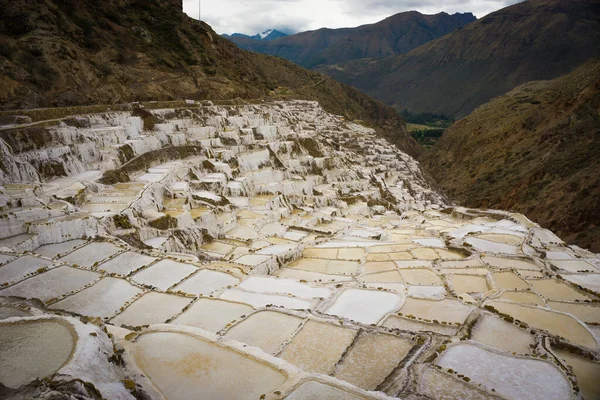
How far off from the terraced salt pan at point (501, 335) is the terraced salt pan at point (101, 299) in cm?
1341

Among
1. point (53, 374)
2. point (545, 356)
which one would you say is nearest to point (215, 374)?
point (53, 374)

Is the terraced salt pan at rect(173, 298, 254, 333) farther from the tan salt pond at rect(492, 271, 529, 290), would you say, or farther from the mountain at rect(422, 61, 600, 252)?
the mountain at rect(422, 61, 600, 252)

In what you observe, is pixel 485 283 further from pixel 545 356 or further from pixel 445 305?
pixel 545 356

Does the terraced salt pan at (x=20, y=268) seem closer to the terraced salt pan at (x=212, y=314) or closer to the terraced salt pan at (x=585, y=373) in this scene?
the terraced salt pan at (x=212, y=314)

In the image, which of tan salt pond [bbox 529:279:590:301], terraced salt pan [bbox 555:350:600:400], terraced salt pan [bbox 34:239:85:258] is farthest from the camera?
tan salt pond [bbox 529:279:590:301]

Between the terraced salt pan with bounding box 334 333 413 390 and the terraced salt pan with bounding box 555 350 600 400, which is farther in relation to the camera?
the terraced salt pan with bounding box 555 350 600 400

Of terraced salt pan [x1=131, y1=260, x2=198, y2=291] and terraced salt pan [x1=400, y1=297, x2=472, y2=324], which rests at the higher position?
terraced salt pan [x1=131, y1=260, x2=198, y2=291]

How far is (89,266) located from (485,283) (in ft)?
65.8

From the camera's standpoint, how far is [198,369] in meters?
10.6

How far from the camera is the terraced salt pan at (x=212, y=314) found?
14.0m

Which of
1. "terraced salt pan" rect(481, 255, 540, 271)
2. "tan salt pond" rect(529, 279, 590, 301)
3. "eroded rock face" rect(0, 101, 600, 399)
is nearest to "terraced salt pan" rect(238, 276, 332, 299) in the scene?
"eroded rock face" rect(0, 101, 600, 399)

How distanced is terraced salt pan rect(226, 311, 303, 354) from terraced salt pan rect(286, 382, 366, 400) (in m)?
3.12

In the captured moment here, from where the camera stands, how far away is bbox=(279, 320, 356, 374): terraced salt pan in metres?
12.2

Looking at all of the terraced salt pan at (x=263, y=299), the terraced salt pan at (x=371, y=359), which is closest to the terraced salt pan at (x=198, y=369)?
the terraced salt pan at (x=371, y=359)
